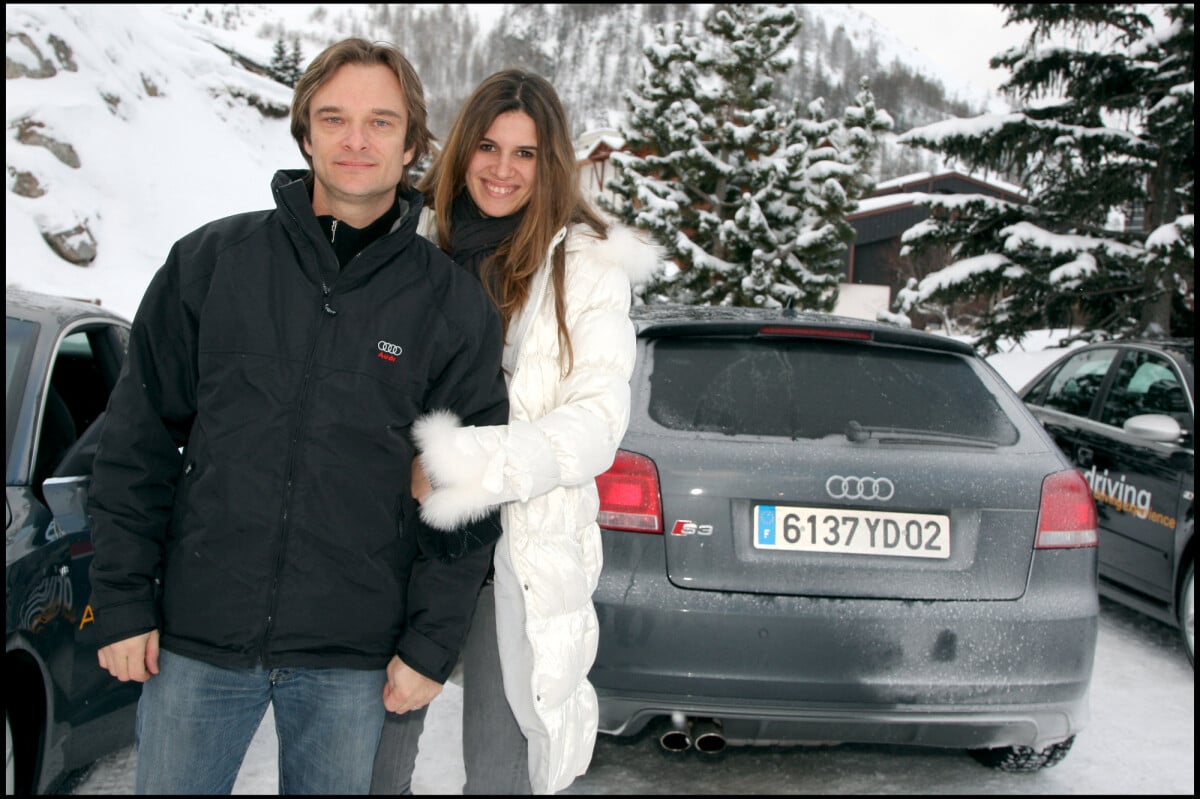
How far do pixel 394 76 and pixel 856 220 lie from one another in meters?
37.7

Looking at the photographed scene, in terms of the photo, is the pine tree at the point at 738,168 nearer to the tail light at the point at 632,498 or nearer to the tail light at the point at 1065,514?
the tail light at the point at 1065,514

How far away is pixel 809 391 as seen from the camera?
3.08 metres

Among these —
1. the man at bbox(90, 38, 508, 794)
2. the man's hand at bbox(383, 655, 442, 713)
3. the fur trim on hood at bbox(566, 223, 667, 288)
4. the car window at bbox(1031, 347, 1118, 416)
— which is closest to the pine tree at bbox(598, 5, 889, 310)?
the car window at bbox(1031, 347, 1118, 416)

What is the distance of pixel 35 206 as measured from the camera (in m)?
19.1

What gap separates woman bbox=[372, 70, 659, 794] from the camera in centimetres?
198

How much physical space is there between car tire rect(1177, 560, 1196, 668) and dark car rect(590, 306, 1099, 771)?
1.98 m

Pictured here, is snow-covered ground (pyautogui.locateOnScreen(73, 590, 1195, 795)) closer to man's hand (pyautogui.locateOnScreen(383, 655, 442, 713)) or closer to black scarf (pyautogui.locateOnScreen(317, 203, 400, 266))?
man's hand (pyautogui.locateOnScreen(383, 655, 442, 713))

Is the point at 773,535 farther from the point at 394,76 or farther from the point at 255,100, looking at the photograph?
the point at 255,100

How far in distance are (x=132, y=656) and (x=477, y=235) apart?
113 centimetres

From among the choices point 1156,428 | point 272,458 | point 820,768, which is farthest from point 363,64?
point 1156,428

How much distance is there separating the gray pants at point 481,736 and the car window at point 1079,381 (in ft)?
15.4

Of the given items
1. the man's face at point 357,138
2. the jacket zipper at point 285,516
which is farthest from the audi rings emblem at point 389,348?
the man's face at point 357,138

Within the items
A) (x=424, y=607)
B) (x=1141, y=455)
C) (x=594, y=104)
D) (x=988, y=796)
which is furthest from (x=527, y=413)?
(x=594, y=104)

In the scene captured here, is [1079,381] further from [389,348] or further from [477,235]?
[389,348]
